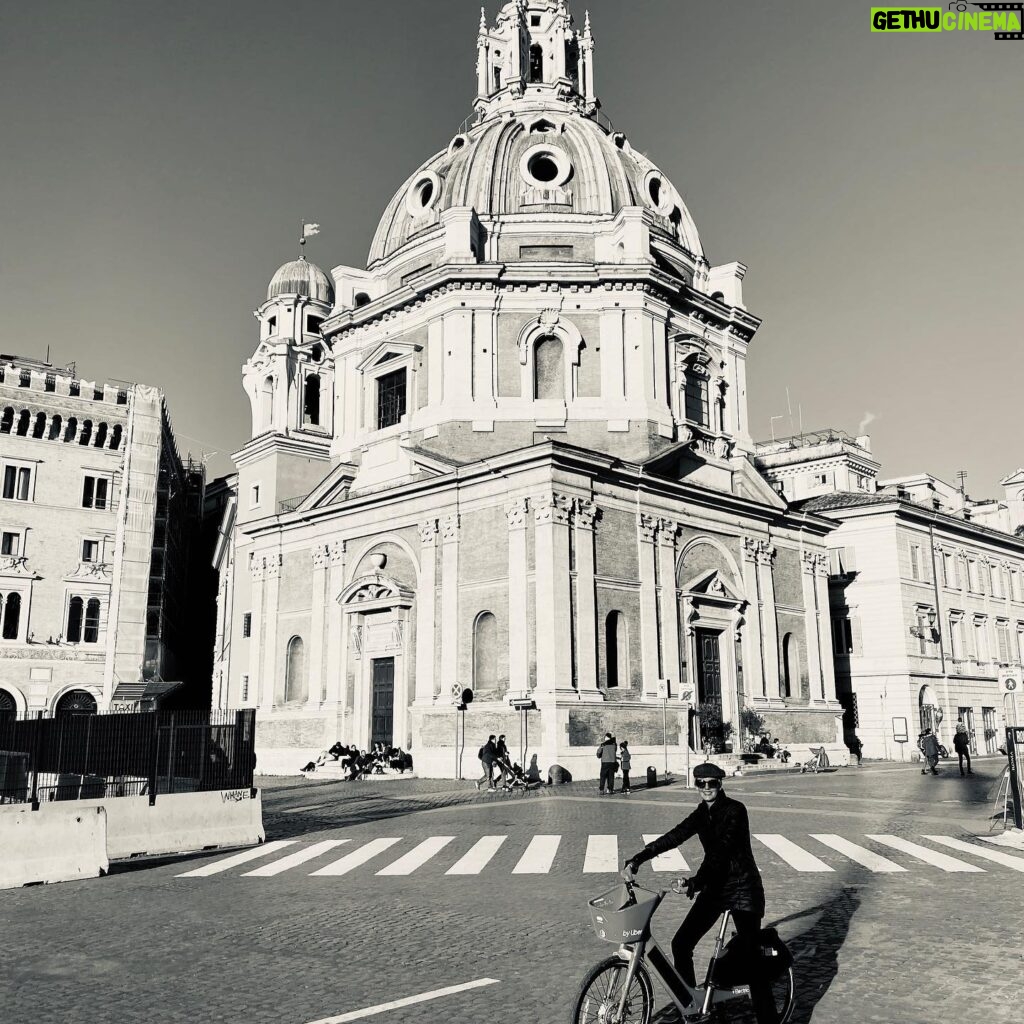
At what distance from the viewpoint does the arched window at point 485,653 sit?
111 ft

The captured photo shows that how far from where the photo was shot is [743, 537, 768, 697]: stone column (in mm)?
38562

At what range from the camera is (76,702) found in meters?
51.6

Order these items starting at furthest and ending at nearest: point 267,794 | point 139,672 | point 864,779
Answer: point 139,672
point 864,779
point 267,794

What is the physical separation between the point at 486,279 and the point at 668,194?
1109 cm

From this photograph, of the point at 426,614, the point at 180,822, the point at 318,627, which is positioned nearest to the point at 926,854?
the point at 180,822

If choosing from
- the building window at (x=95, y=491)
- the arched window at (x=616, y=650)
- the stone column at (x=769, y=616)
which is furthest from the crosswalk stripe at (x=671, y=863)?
the building window at (x=95, y=491)

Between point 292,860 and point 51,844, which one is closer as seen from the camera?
point 51,844

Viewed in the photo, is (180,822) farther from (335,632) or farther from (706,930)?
(335,632)

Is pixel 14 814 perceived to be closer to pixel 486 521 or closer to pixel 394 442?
pixel 486 521

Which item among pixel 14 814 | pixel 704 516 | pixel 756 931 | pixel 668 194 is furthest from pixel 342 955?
pixel 668 194

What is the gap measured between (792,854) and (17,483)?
1873 inches

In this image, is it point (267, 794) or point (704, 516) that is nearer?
point (267, 794)

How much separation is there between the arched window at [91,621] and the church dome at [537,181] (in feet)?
74.4

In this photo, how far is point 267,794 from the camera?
28.7 m
